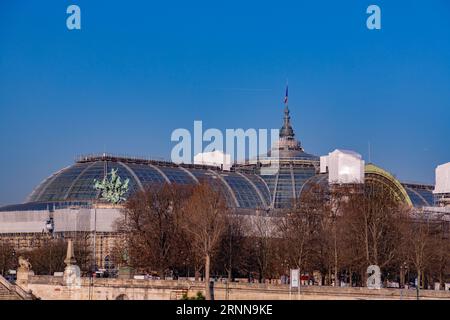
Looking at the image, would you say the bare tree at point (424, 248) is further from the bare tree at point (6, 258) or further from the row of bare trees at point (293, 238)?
the bare tree at point (6, 258)

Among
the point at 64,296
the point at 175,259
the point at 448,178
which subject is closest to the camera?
the point at 64,296

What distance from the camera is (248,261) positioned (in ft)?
404

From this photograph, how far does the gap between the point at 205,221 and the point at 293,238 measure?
12557mm

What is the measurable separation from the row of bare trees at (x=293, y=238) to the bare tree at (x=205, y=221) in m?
0.10

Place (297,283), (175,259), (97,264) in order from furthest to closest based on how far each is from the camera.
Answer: (97,264)
(175,259)
(297,283)

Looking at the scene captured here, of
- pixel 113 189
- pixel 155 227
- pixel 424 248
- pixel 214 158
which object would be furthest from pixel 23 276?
pixel 214 158

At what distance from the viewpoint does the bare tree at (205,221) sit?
345ft

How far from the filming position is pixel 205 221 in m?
106

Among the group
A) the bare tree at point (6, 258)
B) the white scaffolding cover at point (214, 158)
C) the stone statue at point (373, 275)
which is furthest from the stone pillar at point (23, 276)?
the white scaffolding cover at point (214, 158)

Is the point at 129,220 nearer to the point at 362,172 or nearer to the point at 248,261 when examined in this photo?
the point at 248,261

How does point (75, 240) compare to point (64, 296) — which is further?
point (75, 240)

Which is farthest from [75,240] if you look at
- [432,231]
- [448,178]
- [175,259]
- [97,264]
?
[448,178]

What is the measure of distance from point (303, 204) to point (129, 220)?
1682cm
